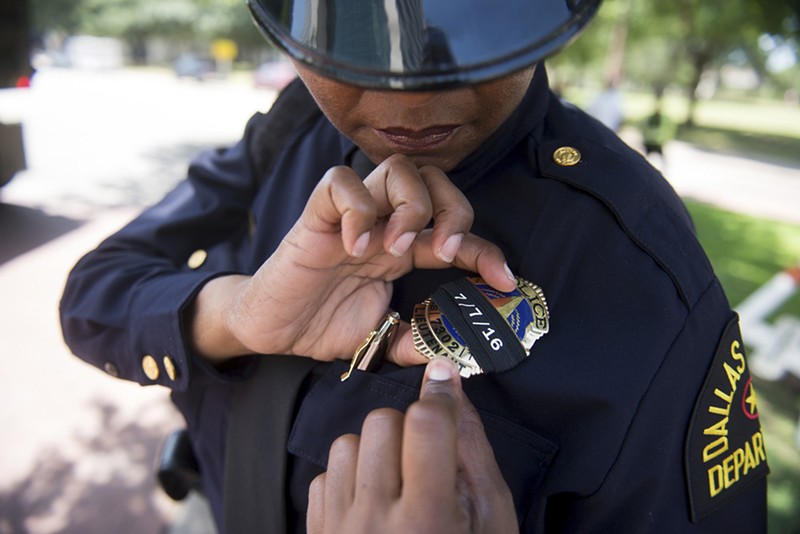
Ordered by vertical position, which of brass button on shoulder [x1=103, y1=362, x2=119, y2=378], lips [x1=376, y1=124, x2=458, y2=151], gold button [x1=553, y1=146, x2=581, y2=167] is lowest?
brass button on shoulder [x1=103, y1=362, x2=119, y2=378]

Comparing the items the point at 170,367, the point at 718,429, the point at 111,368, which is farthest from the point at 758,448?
the point at 111,368

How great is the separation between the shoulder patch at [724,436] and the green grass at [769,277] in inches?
79.8

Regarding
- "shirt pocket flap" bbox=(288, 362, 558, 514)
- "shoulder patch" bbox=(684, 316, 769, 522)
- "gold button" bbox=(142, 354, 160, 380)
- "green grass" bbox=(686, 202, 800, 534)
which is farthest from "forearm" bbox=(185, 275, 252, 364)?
"green grass" bbox=(686, 202, 800, 534)

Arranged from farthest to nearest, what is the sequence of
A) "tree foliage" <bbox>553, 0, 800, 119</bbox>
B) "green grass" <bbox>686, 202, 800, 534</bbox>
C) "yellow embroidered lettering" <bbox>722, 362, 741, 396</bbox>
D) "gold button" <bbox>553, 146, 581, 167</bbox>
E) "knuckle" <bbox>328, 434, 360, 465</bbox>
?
"tree foliage" <bbox>553, 0, 800, 119</bbox> < "green grass" <bbox>686, 202, 800, 534</bbox> < "gold button" <bbox>553, 146, 581, 167</bbox> < "yellow embroidered lettering" <bbox>722, 362, 741, 396</bbox> < "knuckle" <bbox>328, 434, 360, 465</bbox>

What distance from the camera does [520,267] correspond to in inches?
42.9

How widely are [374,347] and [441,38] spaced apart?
574 millimetres

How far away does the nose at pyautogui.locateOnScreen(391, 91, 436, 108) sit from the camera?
0.77m

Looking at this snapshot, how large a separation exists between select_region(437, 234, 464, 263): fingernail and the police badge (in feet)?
0.38

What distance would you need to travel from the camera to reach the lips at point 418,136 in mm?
963

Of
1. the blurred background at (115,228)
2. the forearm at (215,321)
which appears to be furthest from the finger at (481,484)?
the blurred background at (115,228)

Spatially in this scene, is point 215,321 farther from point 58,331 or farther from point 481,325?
point 58,331

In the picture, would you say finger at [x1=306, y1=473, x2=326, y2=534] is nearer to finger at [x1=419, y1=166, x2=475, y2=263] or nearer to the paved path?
finger at [x1=419, y1=166, x2=475, y2=263]

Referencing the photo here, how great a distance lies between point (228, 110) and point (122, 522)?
1561cm

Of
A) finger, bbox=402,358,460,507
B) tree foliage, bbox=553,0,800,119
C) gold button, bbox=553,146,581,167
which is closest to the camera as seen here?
finger, bbox=402,358,460,507
